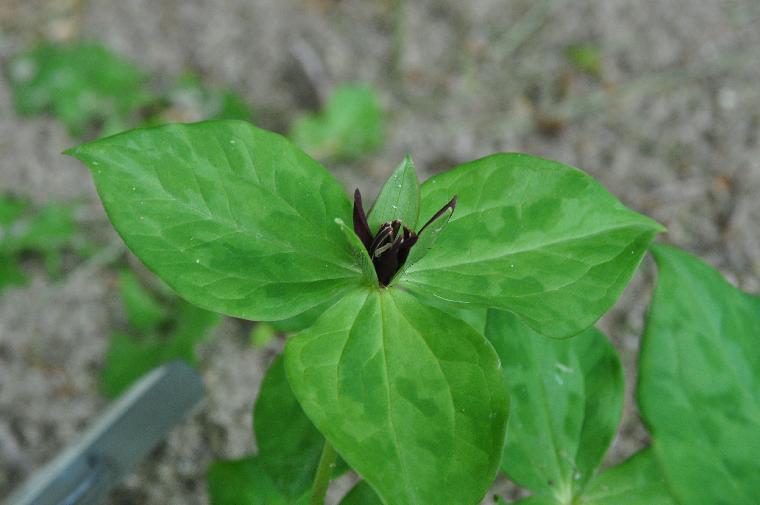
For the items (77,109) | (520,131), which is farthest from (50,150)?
(520,131)

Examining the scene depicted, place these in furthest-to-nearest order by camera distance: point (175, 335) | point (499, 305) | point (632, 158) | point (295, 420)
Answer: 1. point (632, 158)
2. point (175, 335)
3. point (295, 420)
4. point (499, 305)

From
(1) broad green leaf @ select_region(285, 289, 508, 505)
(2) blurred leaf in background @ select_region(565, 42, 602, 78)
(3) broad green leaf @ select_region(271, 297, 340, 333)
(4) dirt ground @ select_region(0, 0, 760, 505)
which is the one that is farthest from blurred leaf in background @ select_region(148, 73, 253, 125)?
(1) broad green leaf @ select_region(285, 289, 508, 505)

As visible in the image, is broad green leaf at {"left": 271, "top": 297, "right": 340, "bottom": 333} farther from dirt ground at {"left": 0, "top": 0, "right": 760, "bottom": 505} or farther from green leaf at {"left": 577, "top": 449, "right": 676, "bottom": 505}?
dirt ground at {"left": 0, "top": 0, "right": 760, "bottom": 505}

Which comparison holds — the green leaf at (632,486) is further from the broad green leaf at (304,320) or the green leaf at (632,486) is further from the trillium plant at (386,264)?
the broad green leaf at (304,320)

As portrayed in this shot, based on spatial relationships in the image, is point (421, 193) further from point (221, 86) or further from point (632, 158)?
point (221, 86)

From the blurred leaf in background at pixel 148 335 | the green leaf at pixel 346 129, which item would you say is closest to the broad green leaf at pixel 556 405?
the blurred leaf in background at pixel 148 335

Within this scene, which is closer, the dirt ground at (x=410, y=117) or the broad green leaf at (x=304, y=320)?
the broad green leaf at (x=304, y=320)

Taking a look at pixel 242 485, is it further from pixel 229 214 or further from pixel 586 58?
pixel 586 58
